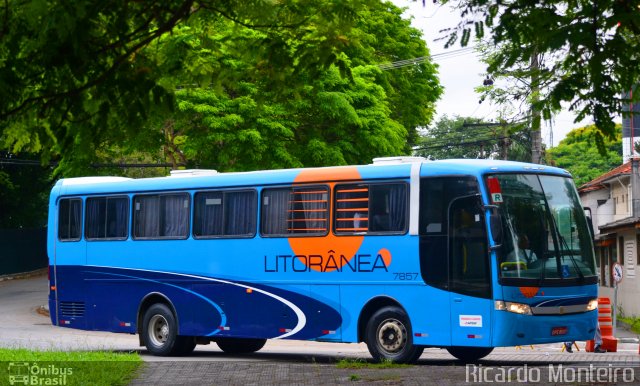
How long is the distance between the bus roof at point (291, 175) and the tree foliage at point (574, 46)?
22.4ft

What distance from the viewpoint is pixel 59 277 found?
79.8 ft

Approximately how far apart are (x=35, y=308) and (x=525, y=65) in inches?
1331

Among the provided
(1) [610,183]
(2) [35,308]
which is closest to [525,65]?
(2) [35,308]

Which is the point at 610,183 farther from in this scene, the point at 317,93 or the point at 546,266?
the point at 546,266

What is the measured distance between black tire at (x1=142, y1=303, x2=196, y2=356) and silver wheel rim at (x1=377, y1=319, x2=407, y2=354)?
16.5ft

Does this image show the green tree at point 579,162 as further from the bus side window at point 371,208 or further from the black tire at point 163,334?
the bus side window at point 371,208

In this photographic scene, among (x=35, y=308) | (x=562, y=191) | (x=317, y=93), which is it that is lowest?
(x=35, y=308)

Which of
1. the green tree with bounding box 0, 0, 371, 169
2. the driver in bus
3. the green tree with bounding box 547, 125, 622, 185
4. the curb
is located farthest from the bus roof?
the green tree with bounding box 547, 125, 622, 185

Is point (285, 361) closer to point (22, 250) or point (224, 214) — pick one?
point (224, 214)

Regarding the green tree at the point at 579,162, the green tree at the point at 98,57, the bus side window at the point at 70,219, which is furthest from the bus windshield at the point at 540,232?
the green tree at the point at 579,162

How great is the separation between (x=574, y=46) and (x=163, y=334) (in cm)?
1420

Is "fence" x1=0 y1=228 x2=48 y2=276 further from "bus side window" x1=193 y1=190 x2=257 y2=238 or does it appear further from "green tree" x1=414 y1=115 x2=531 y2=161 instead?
"bus side window" x1=193 y1=190 x2=257 y2=238
